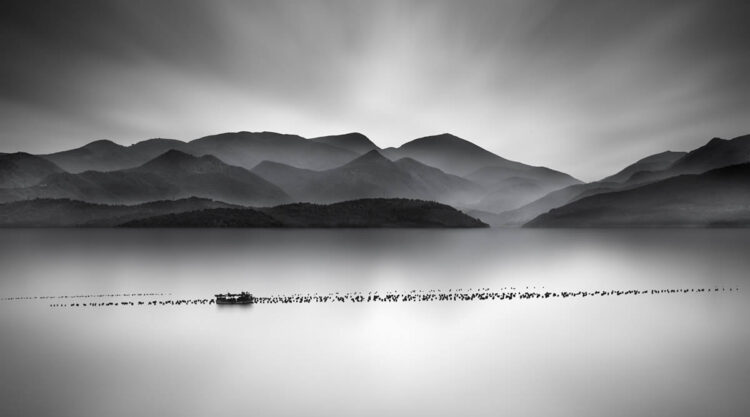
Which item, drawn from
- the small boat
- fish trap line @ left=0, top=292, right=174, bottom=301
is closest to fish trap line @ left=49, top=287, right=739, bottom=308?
the small boat

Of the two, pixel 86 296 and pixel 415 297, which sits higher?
pixel 86 296

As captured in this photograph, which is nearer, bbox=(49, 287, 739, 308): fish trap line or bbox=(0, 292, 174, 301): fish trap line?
bbox=(49, 287, 739, 308): fish trap line

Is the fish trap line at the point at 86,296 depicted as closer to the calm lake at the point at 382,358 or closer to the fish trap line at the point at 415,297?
the calm lake at the point at 382,358

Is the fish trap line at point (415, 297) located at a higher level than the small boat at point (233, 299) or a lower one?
lower

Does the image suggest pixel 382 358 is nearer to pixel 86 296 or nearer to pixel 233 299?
pixel 233 299

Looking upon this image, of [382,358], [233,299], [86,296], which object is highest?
[86,296]

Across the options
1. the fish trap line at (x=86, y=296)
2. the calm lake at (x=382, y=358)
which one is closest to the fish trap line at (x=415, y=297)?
the calm lake at (x=382, y=358)

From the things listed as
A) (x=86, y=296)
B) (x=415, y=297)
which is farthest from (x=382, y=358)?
(x=86, y=296)

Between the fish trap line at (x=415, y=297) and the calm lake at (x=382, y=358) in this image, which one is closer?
the calm lake at (x=382, y=358)

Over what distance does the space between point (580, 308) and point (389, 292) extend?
29.9 ft

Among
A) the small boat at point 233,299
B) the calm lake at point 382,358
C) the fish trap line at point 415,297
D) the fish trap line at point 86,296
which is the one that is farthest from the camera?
the fish trap line at point 86,296

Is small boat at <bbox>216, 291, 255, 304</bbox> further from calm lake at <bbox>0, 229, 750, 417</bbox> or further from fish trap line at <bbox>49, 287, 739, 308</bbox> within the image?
calm lake at <bbox>0, 229, 750, 417</bbox>

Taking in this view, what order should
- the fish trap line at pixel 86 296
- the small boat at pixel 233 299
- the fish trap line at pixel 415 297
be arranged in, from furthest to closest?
the fish trap line at pixel 86 296, the fish trap line at pixel 415 297, the small boat at pixel 233 299

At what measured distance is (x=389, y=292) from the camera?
79.0 feet
